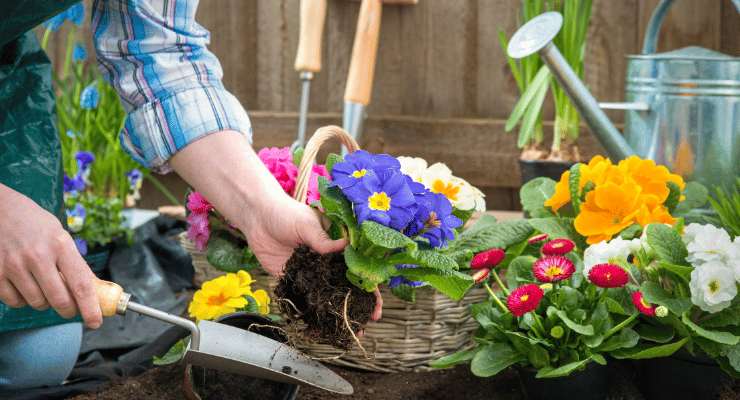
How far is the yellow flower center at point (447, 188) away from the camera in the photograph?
1.60 m

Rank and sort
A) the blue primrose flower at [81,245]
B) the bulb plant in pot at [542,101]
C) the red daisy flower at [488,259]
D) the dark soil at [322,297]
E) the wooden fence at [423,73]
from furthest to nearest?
1. the wooden fence at [423,73]
2. the bulb plant in pot at [542,101]
3. the blue primrose flower at [81,245]
4. the red daisy flower at [488,259]
5. the dark soil at [322,297]

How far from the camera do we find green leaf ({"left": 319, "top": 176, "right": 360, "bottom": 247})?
1.24 meters

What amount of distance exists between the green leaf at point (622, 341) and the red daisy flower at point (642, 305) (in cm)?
4

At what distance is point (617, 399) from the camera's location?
1.50 meters

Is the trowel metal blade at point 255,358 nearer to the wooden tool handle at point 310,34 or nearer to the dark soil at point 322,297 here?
the dark soil at point 322,297

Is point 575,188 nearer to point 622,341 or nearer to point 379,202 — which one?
point 622,341

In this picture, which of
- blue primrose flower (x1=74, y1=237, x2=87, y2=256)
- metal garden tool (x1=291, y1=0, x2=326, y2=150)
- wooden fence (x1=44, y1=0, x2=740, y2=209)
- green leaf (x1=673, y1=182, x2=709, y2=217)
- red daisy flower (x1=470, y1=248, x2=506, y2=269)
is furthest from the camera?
wooden fence (x1=44, y1=0, x2=740, y2=209)

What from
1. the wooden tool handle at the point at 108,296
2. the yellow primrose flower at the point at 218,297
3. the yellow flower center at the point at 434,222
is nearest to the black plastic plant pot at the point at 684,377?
the yellow flower center at the point at 434,222

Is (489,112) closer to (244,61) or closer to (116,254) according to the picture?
(244,61)

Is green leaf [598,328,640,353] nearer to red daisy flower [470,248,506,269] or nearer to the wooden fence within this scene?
red daisy flower [470,248,506,269]

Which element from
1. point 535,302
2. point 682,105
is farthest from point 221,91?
point 682,105

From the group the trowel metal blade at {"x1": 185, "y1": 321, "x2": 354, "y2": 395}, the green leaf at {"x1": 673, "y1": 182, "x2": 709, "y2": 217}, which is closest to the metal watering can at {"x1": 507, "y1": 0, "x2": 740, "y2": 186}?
the green leaf at {"x1": 673, "y1": 182, "x2": 709, "y2": 217}

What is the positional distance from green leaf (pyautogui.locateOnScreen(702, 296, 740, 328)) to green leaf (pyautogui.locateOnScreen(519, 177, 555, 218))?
1.41 feet

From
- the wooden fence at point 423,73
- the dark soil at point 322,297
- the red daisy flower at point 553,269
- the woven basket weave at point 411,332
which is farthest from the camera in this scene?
the wooden fence at point 423,73
